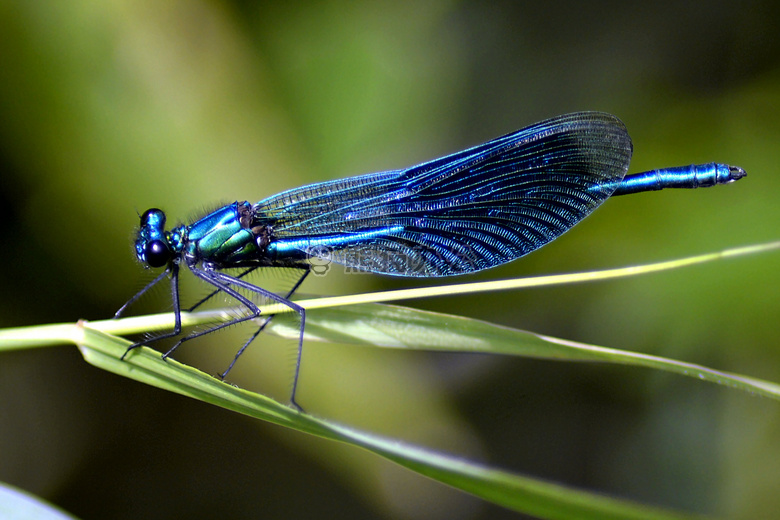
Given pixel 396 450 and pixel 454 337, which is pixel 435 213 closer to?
pixel 454 337

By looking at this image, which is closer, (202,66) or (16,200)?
(16,200)

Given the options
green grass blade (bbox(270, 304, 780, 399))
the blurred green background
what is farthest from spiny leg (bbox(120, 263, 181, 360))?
green grass blade (bbox(270, 304, 780, 399))

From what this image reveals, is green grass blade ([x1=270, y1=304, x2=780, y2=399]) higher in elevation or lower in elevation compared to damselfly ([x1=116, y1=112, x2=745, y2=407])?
lower

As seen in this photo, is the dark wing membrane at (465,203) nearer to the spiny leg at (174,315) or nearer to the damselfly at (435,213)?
the damselfly at (435,213)

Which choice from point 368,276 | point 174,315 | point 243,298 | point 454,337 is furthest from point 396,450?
point 368,276

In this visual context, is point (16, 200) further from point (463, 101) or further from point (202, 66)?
point (463, 101)

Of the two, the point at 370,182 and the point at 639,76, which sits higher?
the point at 639,76

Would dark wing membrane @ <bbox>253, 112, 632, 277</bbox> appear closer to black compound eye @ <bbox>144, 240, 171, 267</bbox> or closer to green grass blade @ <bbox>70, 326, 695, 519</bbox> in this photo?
black compound eye @ <bbox>144, 240, 171, 267</bbox>

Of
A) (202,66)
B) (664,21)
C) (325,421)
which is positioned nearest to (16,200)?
(202,66)
